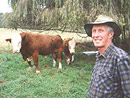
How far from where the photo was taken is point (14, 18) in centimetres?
511

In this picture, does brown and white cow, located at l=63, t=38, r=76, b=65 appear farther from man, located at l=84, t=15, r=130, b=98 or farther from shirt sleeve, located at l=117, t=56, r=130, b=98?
shirt sleeve, located at l=117, t=56, r=130, b=98

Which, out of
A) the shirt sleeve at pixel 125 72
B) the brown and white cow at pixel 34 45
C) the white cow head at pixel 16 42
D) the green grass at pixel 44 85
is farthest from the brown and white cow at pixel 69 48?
the shirt sleeve at pixel 125 72

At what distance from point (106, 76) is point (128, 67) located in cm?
20

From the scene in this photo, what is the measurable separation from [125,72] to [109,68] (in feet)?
0.44

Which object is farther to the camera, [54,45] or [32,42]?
[54,45]

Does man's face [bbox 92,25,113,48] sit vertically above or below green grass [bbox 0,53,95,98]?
above

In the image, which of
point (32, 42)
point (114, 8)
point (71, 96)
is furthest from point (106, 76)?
point (32, 42)

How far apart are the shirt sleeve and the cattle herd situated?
12.1 feet

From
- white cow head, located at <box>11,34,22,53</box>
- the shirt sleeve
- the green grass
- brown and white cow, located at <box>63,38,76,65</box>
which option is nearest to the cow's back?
white cow head, located at <box>11,34,22,53</box>

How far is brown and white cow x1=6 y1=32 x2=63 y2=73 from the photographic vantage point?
14.7 ft

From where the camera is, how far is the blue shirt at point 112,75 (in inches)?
48.3

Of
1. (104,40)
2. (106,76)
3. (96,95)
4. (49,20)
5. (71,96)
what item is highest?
(49,20)

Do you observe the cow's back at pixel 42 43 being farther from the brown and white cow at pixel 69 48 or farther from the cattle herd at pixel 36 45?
the brown and white cow at pixel 69 48

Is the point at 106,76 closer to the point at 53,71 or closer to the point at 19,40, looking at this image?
the point at 19,40
